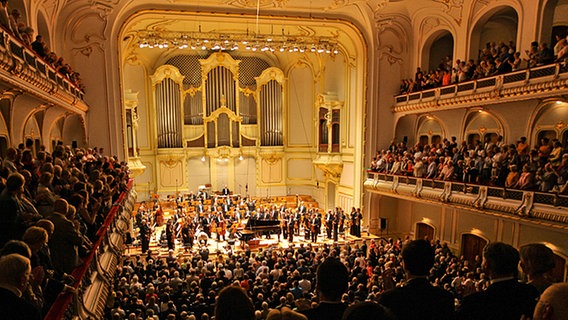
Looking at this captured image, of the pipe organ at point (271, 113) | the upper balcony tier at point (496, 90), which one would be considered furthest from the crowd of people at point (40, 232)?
the pipe organ at point (271, 113)

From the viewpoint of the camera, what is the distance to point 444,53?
56.8 ft

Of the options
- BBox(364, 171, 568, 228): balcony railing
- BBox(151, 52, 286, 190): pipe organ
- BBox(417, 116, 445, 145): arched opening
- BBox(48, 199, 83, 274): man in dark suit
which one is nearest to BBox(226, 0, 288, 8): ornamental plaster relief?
BBox(151, 52, 286, 190): pipe organ

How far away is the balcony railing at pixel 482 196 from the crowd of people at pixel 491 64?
376 cm

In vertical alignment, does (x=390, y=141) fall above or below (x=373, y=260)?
above

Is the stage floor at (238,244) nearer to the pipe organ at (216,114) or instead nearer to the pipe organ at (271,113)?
the pipe organ at (216,114)

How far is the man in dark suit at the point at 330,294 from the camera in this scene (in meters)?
2.15

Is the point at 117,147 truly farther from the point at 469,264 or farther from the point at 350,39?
the point at 469,264

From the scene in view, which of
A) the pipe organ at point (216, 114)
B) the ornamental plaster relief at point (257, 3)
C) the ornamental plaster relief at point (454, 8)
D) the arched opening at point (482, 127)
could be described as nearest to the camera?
the arched opening at point (482, 127)

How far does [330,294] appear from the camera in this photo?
218 cm

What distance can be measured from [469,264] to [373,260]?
4.46 metres

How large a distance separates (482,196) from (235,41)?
12755mm

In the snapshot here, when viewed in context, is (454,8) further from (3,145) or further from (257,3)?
(3,145)

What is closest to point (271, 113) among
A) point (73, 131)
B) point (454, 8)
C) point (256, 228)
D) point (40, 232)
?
point (256, 228)

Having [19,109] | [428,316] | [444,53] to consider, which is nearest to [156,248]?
[19,109]
